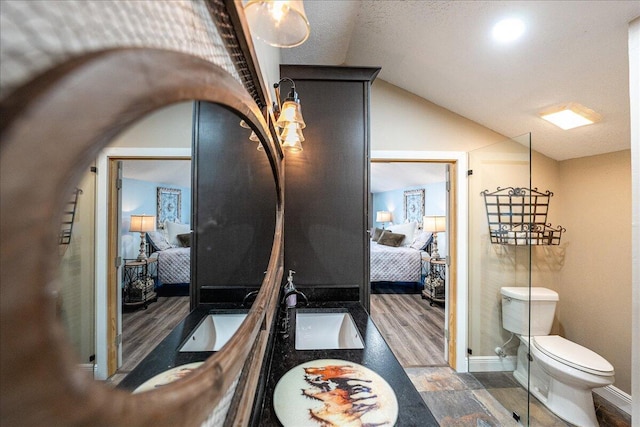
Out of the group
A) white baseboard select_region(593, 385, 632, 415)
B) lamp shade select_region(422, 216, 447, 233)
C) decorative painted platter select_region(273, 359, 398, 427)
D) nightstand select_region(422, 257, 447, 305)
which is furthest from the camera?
lamp shade select_region(422, 216, 447, 233)

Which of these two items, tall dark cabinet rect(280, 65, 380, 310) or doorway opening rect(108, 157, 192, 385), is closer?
doorway opening rect(108, 157, 192, 385)

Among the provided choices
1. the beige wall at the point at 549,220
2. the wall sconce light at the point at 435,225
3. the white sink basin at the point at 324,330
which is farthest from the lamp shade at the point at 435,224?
the white sink basin at the point at 324,330

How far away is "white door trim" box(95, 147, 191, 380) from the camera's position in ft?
0.68

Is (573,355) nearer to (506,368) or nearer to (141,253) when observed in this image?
(506,368)

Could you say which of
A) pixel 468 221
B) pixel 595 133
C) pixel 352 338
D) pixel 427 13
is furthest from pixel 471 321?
pixel 427 13

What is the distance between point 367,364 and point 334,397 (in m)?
0.22

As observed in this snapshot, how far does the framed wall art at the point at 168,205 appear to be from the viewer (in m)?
0.33

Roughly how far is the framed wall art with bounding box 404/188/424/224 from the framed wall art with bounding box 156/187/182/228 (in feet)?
20.3

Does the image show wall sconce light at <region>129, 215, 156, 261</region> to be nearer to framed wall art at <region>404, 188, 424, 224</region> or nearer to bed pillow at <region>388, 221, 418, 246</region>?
bed pillow at <region>388, 221, 418, 246</region>

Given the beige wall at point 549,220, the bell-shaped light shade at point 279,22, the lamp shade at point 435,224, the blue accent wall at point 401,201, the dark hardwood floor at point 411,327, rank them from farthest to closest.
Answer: the blue accent wall at point 401,201
the lamp shade at point 435,224
the dark hardwood floor at point 411,327
the beige wall at point 549,220
the bell-shaped light shade at point 279,22

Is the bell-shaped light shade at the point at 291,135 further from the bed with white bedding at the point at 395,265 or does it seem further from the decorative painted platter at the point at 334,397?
the bed with white bedding at the point at 395,265

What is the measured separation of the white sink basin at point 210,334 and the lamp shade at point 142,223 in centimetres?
18

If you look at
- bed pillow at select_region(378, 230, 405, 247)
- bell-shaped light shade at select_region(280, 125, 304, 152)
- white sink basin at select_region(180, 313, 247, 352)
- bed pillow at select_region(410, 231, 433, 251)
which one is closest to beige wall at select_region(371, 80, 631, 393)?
bell-shaped light shade at select_region(280, 125, 304, 152)

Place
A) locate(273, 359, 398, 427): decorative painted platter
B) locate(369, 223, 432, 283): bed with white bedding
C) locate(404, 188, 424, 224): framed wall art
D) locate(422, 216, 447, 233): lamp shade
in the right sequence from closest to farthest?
1. locate(273, 359, 398, 427): decorative painted platter
2. locate(422, 216, 447, 233): lamp shade
3. locate(369, 223, 432, 283): bed with white bedding
4. locate(404, 188, 424, 224): framed wall art
